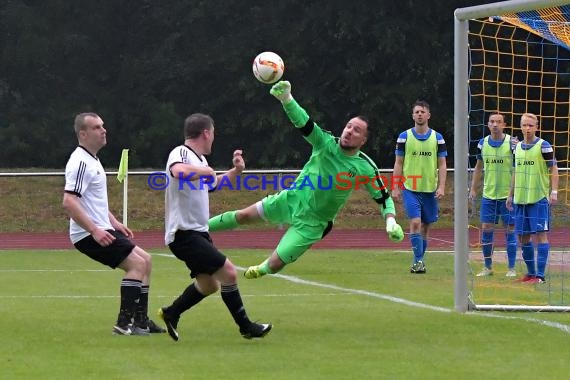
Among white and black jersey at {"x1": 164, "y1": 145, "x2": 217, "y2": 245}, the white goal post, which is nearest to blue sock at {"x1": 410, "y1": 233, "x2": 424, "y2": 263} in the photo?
the white goal post

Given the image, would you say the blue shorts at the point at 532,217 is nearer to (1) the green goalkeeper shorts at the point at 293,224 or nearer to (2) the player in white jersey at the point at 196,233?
(1) the green goalkeeper shorts at the point at 293,224

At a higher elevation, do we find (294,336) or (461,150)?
(461,150)

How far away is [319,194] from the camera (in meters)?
10.4

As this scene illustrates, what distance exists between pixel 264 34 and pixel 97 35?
528 cm

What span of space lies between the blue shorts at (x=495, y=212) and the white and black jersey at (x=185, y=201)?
6.21m

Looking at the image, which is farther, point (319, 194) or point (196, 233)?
point (319, 194)

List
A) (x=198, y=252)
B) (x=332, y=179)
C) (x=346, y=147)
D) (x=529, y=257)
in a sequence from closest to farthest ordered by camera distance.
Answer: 1. (x=198, y=252)
2. (x=346, y=147)
3. (x=332, y=179)
4. (x=529, y=257)

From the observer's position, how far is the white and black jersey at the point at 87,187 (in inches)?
371

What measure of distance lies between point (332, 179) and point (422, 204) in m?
5.49

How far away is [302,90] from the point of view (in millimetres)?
34812

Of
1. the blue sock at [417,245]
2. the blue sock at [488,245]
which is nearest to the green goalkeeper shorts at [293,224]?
the blue sock at [488,245]

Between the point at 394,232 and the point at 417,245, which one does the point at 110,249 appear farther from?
the point at 417,245

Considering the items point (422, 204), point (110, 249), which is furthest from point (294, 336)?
point (422, 204)

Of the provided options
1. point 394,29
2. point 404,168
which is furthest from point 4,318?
point 394,29
